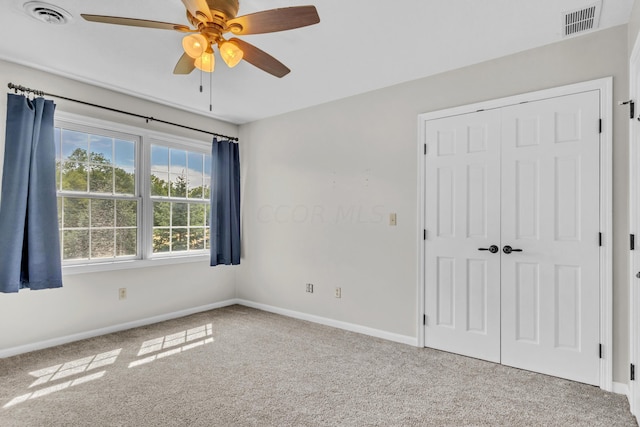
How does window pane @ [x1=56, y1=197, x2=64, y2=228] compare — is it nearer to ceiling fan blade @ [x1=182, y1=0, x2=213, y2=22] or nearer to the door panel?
ceiling fan blade @ [x1=182, y1=0, x2=213, y2=22]

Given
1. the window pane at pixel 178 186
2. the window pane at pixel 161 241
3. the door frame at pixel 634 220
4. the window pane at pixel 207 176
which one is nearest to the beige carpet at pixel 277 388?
the door frame at pixel 634 220

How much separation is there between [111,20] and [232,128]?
124 inches

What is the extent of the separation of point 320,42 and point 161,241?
298 cm

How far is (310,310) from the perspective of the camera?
4.22 m

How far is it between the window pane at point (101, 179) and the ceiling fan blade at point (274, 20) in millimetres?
2555

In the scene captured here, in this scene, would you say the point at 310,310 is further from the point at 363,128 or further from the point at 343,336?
the point at 363,128

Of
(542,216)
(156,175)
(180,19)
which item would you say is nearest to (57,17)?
(180,19)

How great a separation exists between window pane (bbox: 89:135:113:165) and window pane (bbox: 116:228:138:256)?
782 mm

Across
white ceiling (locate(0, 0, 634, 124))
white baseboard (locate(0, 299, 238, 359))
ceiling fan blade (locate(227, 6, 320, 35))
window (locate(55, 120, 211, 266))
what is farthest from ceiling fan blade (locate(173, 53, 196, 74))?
white baseboard (locate(0, 299, 238, 359))

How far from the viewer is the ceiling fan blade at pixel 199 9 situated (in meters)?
1.80

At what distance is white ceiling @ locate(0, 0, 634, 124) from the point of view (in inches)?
90.1

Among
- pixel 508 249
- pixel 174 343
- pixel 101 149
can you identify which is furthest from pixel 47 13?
pixel 508 249

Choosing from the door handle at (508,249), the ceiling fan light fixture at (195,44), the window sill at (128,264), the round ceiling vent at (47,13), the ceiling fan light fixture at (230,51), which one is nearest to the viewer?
the ceiling fan light fixture at (195,44)

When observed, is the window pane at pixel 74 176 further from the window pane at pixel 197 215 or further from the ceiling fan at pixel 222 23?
the ceiling fan at pixel 222 23
